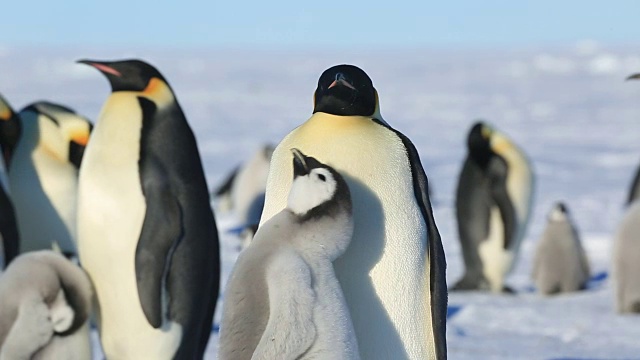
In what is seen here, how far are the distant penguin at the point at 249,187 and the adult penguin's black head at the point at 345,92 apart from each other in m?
6.39

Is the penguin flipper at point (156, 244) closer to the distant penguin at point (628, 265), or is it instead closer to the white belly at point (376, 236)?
the white belly at point (376, 236)

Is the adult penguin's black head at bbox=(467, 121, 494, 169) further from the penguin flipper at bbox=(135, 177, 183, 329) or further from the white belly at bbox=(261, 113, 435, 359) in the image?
the white belly at bbox=(261, 113, 435, 359)

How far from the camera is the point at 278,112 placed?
2886 cm

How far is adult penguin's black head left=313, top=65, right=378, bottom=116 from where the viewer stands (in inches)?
117

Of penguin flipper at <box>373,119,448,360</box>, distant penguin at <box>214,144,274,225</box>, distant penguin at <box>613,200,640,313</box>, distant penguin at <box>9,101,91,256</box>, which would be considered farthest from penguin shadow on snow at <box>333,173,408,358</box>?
distant penguin at <box>214,144,274,225</box>

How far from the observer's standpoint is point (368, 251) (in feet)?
9.73

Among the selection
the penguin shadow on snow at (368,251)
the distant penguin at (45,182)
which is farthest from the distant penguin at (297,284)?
the distant penguin at (45,182)

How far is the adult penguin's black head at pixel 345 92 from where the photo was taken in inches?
117

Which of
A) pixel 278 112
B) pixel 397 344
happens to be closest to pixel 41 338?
pixel 397 344

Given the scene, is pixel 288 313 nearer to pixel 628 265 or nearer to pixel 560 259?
pixel 628 265

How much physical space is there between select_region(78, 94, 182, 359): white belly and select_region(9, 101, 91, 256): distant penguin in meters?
0.95

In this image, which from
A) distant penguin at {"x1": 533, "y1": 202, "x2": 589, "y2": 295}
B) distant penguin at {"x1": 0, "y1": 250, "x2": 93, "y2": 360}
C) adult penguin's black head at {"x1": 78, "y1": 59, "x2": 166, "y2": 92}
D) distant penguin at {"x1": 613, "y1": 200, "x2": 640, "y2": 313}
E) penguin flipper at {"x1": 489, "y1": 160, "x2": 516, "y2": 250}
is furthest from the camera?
penguin flipper at {"x1": 489, "y1": 160, "x2": 516, "y2": 250}

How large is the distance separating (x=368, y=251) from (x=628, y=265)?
4107 millimetres

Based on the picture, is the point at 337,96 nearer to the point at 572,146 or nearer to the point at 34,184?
the point at 34,184
